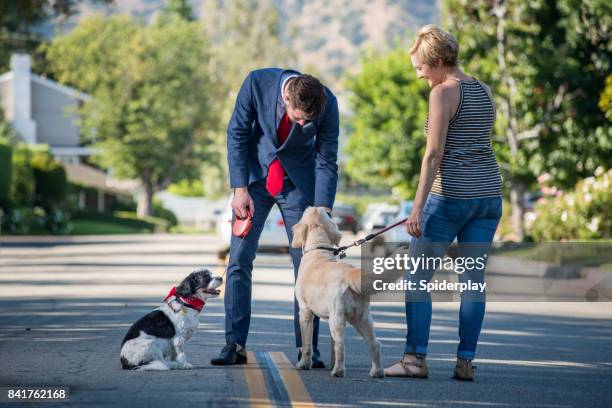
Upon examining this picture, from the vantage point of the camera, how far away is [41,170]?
180ft

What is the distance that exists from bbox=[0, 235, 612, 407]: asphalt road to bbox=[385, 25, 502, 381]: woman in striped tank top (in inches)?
13.2

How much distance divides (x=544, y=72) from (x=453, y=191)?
975 inches

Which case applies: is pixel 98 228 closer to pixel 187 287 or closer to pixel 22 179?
pixel 22 179

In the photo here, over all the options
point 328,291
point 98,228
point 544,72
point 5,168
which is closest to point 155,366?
point 328,291

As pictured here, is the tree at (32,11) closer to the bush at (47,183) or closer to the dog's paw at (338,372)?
the bush at (47,183)

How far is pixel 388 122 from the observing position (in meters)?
48.8

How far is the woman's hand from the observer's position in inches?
334

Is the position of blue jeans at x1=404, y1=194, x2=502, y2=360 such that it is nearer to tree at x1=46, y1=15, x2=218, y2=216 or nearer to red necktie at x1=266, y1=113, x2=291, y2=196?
red necktie at x1=266, y1=113, x2=291, y2=196

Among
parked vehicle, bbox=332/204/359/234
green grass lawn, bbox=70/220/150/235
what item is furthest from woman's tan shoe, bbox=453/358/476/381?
green grass lawn, bbox=70/220/150/235

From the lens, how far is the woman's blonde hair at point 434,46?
832 cm

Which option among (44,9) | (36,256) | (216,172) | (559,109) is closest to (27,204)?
(44,9)

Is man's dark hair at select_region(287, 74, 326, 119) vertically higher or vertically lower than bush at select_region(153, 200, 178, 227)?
higher

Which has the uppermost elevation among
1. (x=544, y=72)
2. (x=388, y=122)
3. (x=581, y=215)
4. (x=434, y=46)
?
(x=544, y=72)

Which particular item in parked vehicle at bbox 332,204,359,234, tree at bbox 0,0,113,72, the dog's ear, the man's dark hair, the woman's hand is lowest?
parked vehicle at bbox 332,204,359,234
